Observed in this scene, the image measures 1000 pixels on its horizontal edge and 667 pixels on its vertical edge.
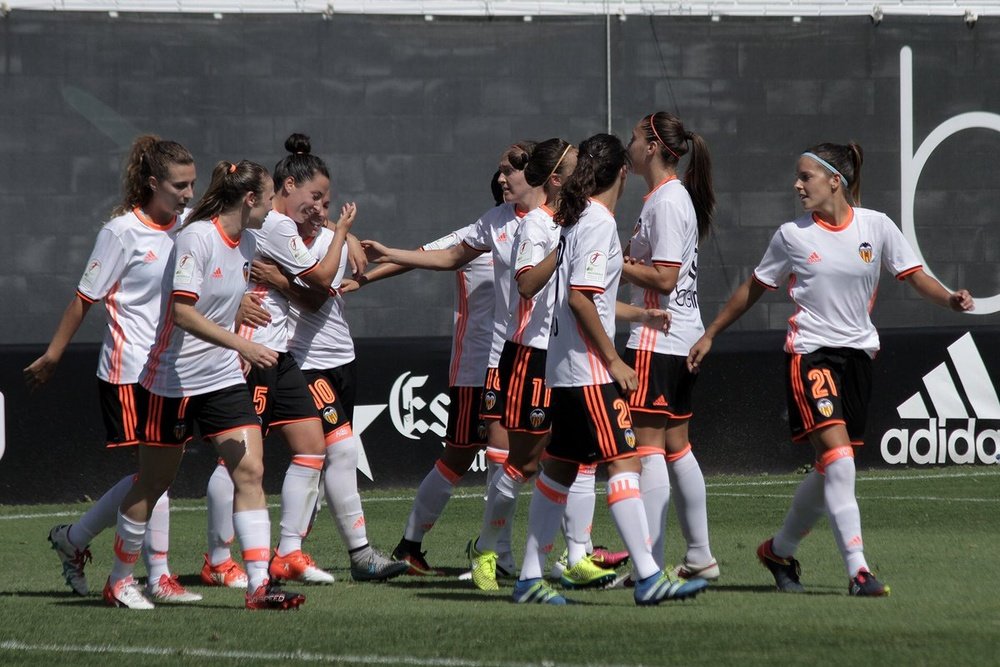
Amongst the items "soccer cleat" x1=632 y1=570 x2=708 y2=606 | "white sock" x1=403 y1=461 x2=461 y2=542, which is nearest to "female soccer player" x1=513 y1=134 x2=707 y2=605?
"soccer cleat" x1=632 y1=570 x2=708 y2=606

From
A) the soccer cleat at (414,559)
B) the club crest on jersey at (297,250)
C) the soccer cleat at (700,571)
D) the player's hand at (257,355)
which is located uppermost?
the club crest on jersey at (297,250)

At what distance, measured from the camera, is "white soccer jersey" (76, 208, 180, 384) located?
6.70 meters

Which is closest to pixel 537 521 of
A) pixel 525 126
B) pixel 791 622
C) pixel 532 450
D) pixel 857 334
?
pixel 532 450

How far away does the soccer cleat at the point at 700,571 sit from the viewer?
719cm

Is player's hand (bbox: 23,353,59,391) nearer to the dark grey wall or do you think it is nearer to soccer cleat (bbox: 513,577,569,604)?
soccer cleat (bbox: 513,577,569,604)

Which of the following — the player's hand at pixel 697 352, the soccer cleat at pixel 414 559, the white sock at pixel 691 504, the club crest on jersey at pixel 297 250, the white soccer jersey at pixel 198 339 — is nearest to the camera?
the white soccer jersey at pixel 198 339

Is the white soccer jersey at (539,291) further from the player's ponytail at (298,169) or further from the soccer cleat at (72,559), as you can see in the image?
the soccer cleat at (72,559)

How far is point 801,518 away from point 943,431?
20.6ft

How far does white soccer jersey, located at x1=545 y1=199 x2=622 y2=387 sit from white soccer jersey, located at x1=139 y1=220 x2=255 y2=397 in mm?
1307

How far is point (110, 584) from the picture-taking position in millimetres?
6664

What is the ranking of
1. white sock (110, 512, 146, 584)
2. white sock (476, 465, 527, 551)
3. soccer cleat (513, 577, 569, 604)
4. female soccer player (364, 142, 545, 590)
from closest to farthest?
soccer cleat (513, 577, 569, 604), white sock (110, 512, 146, 584), white sock (476, 465, 527, 551), female soccer player (364, 142, 545, 590)

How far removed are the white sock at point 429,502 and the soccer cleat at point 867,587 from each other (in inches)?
88.1

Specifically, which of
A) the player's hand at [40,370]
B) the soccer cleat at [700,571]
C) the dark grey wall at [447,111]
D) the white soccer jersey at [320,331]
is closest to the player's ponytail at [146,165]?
the player's hand at [40,370]

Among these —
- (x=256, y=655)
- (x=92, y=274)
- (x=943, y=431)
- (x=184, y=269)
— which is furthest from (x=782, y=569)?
(x=943, y=431)
